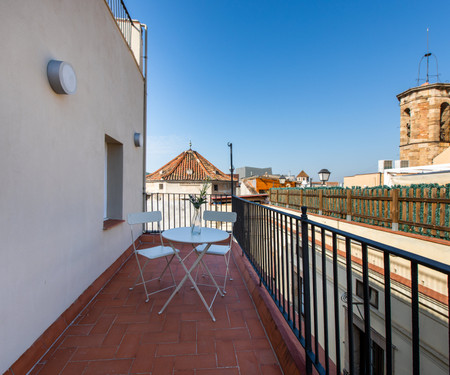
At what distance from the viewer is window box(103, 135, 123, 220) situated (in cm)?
387

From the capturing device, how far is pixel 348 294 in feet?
3.17

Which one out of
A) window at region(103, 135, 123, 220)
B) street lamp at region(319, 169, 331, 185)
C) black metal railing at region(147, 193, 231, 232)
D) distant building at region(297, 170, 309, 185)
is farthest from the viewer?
distant building at region(297, 170, 309, 185)

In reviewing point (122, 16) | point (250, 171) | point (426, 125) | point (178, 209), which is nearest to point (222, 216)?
point (122, 16)

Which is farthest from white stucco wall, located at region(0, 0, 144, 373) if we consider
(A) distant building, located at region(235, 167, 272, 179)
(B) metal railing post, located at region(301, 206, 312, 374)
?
(A) distant building, located at region(235, 167, 272, 179)

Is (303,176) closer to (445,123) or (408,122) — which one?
(408,122)

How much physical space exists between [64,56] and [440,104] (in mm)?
26368

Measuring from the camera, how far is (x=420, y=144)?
19.6 m

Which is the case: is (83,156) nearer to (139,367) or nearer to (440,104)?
(139,367)

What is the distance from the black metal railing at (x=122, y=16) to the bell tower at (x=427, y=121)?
23.6 m

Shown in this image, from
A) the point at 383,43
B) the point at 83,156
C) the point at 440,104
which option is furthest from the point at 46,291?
the point at 440,104

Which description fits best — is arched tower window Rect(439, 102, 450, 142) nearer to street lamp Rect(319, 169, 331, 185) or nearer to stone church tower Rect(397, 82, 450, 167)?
stone church tower Rect(397, 82, 450, 167)

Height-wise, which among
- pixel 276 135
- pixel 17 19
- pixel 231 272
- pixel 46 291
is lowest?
pixel 231 272

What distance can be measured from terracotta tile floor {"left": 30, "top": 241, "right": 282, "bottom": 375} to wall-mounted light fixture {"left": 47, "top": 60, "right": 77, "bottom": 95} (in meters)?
2.09

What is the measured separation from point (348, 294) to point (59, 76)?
245 centimetres
